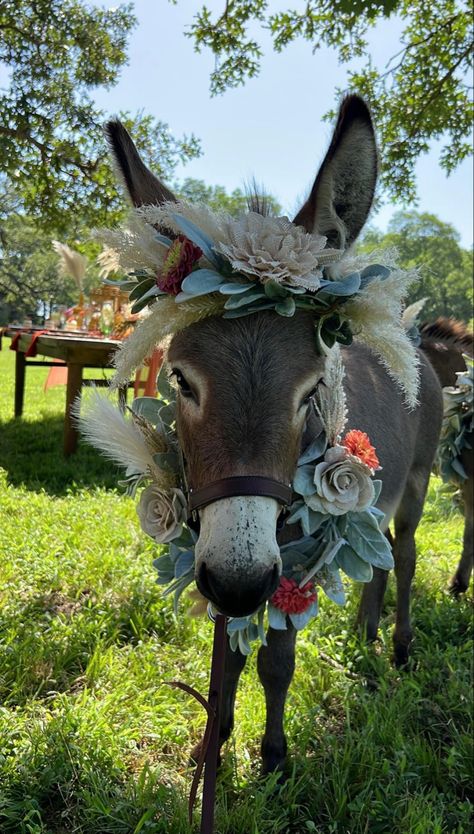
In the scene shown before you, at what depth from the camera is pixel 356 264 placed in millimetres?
1620

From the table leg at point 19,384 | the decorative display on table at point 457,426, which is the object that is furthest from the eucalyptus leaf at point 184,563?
the table leg at point 19,384

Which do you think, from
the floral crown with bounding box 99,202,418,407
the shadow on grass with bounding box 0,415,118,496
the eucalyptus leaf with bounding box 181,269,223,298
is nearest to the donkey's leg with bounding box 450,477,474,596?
the floral crown with bounding box 99,202,418,407

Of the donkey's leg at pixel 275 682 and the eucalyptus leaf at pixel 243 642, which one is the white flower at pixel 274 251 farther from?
the donkey's leg at pixel 275 682

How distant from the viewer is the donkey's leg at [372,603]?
10.3ft

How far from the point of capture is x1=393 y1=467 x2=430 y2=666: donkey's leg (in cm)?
310

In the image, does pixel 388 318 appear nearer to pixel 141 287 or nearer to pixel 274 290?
pixel 274 290

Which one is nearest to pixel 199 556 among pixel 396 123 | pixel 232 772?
pixel 232 772

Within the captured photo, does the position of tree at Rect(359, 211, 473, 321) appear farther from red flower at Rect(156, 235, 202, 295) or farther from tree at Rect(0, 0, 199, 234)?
red flower at Rect(156, 235, 202, 295)

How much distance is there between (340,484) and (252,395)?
1.59ft

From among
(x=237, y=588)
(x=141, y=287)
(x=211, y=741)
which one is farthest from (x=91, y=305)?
(x=237, y=588)

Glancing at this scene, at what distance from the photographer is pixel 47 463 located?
594cm

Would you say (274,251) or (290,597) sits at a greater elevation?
(274,251)

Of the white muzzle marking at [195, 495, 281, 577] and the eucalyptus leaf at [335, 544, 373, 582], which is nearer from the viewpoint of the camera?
the white muzzle marking at [195, 495, 281, 577]

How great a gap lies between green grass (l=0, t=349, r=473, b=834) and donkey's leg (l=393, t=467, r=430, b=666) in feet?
0.46
